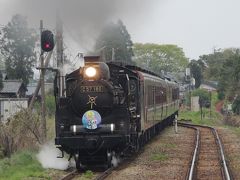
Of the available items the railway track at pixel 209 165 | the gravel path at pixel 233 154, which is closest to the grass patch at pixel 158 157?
the railway track at pixel 209 165

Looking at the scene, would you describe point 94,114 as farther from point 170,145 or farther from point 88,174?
point 170,145

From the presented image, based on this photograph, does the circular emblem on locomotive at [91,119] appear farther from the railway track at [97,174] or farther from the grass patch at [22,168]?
the grass patch at [22,168]

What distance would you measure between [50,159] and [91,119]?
9.24ft

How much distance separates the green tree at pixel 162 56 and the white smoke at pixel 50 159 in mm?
105376

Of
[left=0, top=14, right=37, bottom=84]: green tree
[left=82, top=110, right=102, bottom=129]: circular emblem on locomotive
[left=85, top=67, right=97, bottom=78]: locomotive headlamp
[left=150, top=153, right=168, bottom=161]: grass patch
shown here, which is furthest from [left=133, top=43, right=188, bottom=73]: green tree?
[left=85, top=67, right=97, bottom=78]: locomotive headlamp

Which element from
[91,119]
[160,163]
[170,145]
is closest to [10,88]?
[170,145]

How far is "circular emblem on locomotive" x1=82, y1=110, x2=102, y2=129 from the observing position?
1484cm

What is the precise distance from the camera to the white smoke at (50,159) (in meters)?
16.0

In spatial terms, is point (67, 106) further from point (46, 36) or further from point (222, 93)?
point (222, 93)

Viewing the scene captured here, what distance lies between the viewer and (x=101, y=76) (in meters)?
14.8

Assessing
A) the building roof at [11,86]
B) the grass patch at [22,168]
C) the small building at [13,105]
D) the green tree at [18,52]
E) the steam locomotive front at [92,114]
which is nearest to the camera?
the grass patch at [22,168]

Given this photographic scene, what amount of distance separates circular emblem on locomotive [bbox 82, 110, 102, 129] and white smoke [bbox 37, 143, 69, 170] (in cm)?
166

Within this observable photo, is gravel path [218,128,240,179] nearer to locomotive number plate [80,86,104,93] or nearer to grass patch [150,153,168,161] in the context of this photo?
grass patch [150,153,168,161]

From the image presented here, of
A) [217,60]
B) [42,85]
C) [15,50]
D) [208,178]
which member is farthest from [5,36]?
[217,60]
